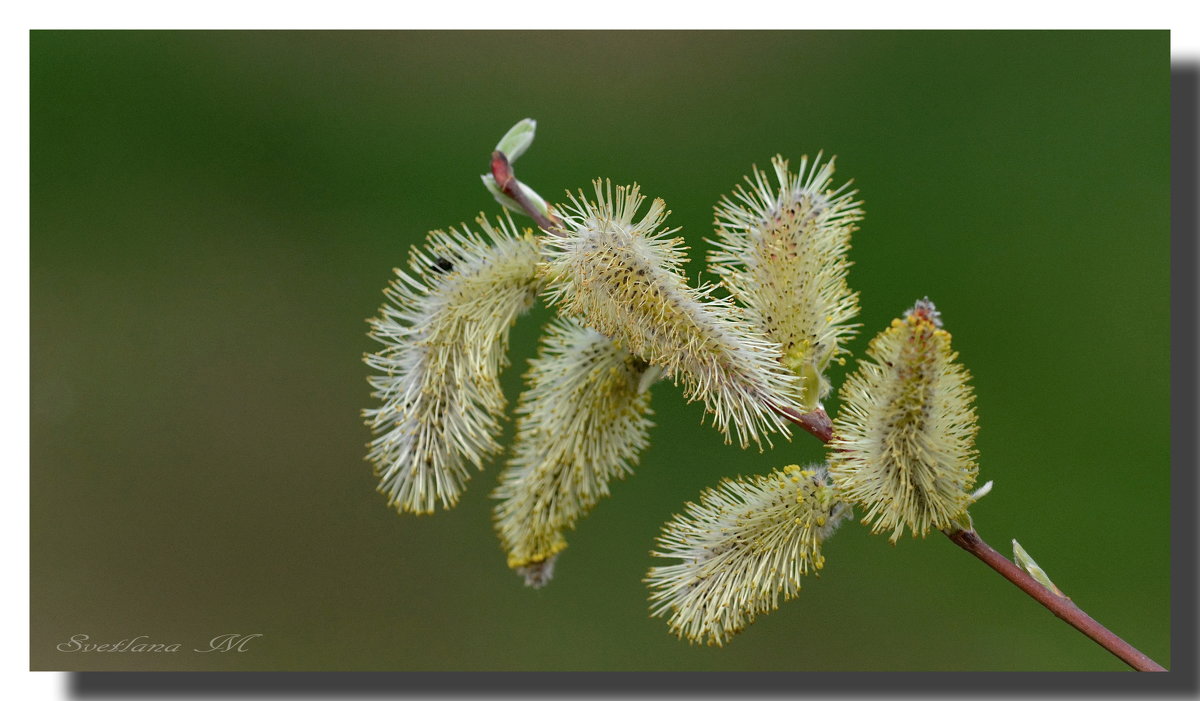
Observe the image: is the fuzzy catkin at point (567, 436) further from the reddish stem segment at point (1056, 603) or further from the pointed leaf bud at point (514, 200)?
the reddish stem segment at point (1056, 603)

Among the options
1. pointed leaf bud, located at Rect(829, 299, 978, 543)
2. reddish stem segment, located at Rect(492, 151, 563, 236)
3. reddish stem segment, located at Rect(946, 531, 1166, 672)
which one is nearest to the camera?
pointed leaf bud, located at Rect(829, 299, 978, 543)

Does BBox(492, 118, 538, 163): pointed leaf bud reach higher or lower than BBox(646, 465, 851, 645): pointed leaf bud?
higher

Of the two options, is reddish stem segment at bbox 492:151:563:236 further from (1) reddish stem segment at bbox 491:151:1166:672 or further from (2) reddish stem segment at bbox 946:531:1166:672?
(2) reddish stem segment at bbox 946:531:1166:672

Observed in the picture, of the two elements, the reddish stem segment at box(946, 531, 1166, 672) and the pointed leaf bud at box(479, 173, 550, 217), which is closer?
the reddish stem segment at box(946, 531, 1166, 672)

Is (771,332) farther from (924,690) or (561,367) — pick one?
(924,690)

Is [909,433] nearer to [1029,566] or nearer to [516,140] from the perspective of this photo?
[1029,566]

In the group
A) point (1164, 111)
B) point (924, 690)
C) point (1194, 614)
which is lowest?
point (924, 690)

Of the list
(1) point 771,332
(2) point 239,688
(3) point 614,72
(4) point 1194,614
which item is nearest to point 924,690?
(4) point 1194,614

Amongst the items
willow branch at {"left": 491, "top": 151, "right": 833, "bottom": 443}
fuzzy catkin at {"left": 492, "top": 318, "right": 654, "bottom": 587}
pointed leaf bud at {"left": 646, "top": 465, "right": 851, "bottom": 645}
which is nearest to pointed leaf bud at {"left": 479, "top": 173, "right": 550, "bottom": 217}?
willow branch at {"left": 491, "top": 151, "right": 833, "bottom": 443}
